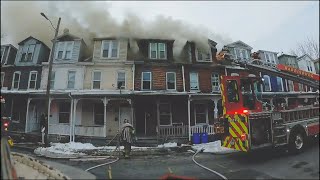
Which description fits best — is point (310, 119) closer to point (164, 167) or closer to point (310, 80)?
point (310, 80)

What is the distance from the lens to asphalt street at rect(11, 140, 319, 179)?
7973 mm

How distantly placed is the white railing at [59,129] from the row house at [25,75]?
7.02ft

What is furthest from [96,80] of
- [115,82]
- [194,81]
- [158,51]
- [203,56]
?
[203,56]

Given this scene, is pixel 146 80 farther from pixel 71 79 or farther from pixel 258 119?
pixel 258 119

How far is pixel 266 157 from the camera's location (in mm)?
10188

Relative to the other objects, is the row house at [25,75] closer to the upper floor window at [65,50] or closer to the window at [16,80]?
the window at [16,80]

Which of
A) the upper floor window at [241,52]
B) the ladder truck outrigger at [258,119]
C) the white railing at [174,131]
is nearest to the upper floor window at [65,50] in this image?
the white railing at [174,131]

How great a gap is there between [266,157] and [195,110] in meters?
11.2

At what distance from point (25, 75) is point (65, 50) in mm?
3748

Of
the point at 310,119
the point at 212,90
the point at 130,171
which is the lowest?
the point at 130,171

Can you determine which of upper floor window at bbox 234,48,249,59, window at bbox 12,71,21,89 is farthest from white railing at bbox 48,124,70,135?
upper floor window at bbox 234,48,249,59

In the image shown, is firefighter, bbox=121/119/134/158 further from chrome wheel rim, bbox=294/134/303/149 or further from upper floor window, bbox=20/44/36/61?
upper floor window, bbox=20/44/36/61

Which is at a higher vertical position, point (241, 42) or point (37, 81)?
point (241, 42)

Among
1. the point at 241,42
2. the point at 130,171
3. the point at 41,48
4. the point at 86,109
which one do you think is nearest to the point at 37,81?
the point at 41,48
